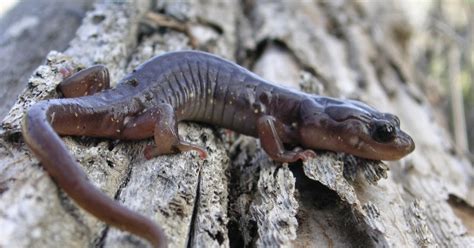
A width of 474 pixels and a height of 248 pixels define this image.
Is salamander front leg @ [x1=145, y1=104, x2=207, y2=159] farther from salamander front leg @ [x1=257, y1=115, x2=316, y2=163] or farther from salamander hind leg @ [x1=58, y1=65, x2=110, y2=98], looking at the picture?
salamander front leg @ [x1=257, y1=115, x2=316, y2=163]

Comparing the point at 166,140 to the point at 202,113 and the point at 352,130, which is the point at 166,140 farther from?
the point at 352,130

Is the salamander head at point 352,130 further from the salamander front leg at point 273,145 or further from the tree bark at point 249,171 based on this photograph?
the salamander front leg at point 273,145

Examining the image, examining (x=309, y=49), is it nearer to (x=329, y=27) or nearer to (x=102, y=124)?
(x=329, y=27)

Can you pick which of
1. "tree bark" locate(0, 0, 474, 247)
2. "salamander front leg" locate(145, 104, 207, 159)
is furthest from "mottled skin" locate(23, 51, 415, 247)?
"tree bark" locate(0, 0, 474, 247)

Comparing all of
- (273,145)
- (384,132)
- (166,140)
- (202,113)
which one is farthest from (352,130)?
(166,140)

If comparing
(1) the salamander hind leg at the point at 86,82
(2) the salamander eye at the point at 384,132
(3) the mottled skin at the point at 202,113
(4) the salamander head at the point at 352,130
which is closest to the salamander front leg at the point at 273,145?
(3) the mottled skin at the point at 202,113

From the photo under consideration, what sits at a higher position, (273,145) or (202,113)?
(273,145)

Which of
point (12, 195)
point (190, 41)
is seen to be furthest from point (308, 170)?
point (190, 41)
